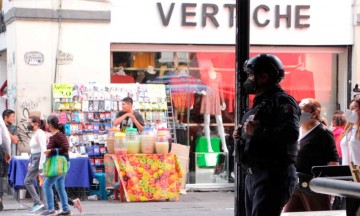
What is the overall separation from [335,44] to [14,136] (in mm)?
7271

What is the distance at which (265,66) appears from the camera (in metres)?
5.95

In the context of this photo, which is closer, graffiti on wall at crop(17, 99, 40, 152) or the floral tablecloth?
the floral tablecloth

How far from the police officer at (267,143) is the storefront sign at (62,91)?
10357mm

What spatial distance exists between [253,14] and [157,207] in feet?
17.5

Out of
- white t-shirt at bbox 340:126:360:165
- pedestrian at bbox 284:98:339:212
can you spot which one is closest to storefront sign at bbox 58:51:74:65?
white t-shirt at bbox 340:126:360:165

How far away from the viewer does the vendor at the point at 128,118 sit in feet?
49.5

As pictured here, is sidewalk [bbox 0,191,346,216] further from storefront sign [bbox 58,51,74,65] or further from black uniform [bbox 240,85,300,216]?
black uniform [bbox 240,85,300,216]

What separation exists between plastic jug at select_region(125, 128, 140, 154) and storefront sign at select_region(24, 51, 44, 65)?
284 cm

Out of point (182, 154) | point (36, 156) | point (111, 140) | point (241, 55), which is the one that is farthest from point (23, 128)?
point (241, 55)

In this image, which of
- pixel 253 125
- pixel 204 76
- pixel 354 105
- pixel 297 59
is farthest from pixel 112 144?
pixel 253 125

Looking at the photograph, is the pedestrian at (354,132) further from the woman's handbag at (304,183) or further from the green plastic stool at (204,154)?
the green plastic stool at (204,154)

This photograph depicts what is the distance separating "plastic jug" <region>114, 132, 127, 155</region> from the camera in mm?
14539

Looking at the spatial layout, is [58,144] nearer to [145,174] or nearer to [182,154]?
[145,174]

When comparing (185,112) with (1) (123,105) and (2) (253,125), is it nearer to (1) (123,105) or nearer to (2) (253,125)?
(1) (123,105)
